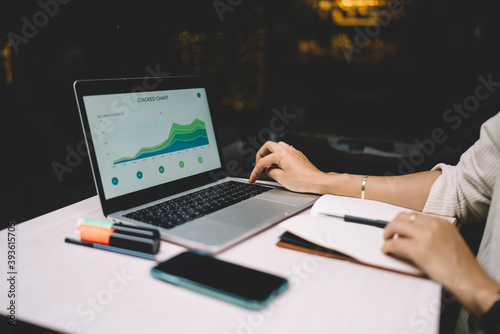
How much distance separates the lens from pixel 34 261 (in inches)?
25.4

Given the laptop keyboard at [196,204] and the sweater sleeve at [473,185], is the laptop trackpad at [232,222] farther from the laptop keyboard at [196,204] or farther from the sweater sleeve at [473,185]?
the sweater sleeve at [473,185]

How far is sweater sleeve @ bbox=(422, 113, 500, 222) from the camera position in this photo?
0.85 metres

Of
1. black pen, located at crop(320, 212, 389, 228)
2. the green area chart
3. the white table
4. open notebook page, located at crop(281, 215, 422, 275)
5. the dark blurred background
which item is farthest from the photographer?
the dark blurred background

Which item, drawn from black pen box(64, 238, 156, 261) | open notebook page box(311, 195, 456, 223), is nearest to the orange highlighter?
black pen box(64, 238, 156, 261)

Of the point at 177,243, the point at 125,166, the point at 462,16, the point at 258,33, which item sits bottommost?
the point at 177,243

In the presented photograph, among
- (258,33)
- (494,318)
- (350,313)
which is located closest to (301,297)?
(350,313)

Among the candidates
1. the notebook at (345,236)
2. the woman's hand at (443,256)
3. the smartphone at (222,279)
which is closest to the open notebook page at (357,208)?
the notebook at (345,236)

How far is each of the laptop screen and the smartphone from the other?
0.33 m

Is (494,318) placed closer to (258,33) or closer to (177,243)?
(177,243)

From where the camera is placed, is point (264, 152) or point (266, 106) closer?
point (264, 152)

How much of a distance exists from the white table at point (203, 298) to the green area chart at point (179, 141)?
0.30 meters

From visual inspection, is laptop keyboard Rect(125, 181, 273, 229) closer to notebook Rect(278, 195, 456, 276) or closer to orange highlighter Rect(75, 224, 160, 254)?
orange highlighter Rect(75, 224, 160, 254)

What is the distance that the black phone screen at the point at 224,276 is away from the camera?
0.52 metres

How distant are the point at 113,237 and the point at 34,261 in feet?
0.44
